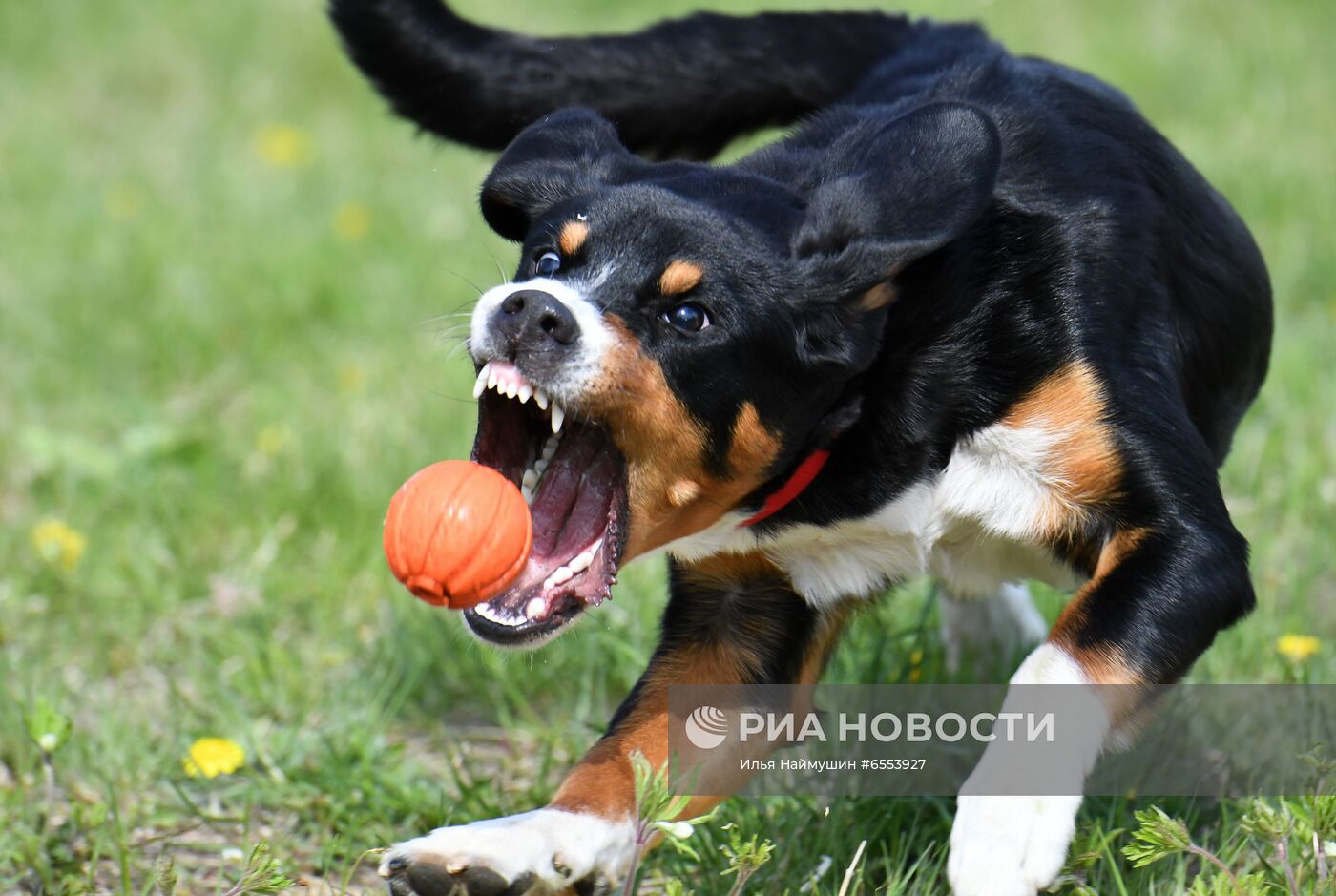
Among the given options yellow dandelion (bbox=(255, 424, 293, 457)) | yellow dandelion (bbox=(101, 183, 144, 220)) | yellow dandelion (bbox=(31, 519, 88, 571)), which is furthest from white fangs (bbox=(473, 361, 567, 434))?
yellow dandelion (bbox=(101, 183, 144, 220))

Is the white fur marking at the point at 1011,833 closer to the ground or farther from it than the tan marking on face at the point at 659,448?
closer to the ground

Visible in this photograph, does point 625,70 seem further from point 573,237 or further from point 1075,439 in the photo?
point 1075,439

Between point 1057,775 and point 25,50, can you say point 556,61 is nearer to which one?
point 1057,775

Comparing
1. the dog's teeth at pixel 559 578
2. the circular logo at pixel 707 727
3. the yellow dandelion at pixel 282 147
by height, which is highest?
the dog's teeth at pixel 559 578

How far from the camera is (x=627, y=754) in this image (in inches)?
116

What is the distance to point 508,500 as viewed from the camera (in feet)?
8.54

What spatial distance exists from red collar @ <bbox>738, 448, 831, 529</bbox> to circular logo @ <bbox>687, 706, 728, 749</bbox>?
387 mm

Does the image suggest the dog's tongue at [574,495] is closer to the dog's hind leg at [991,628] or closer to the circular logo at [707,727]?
the circular logo at [707,727]

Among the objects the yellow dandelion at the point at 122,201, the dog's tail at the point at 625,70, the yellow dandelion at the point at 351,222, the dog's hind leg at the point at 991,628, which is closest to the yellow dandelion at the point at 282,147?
the yellow dandelion at the point at 122,201

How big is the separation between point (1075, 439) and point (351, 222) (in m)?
4.41

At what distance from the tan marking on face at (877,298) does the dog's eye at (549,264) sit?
508mm

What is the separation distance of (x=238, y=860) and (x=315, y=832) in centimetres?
26

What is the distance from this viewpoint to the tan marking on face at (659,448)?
2.57 metres

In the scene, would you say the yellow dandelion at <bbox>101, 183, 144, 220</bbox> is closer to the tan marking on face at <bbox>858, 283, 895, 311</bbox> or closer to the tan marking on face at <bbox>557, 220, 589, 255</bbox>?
the tan marking on face at <bbox>557, 220, 589, 255</bbox>
